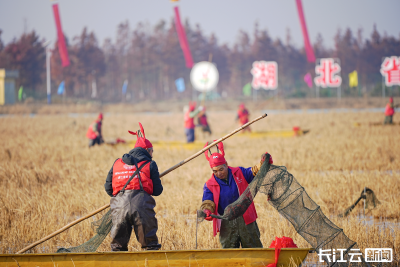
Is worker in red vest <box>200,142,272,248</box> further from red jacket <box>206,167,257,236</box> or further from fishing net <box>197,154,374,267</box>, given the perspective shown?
fishing net <box>197,154,374,267</box>

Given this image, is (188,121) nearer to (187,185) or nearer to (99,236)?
(187,185)

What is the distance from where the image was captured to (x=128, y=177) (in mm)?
5090

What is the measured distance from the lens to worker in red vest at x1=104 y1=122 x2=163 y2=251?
5.00 metres

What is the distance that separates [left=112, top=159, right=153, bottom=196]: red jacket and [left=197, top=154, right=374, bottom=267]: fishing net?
0.65 m

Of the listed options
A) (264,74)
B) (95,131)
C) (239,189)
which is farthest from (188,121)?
(264,74)

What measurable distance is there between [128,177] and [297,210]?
1.99m

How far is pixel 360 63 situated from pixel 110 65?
37.7m

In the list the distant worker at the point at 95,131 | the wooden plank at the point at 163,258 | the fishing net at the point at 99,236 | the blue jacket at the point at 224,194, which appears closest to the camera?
the wooden plank at the point at 163,258

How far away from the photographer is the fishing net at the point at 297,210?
5.14m

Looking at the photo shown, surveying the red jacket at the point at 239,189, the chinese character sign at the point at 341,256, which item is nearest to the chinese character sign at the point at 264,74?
the chinese character sign at the point at 341,256

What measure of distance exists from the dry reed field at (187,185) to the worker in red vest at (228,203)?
3.85 ft

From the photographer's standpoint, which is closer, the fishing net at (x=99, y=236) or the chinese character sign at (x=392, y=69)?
the fishing net at (x=99, y=236)

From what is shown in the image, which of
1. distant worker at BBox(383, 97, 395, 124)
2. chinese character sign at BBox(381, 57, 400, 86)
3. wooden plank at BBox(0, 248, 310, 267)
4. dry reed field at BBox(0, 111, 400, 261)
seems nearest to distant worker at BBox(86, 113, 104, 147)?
dry reed field at BBox(0, 111, 400, 261)

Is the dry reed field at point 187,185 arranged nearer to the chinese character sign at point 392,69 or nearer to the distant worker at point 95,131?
the distant worker at point 95,131
